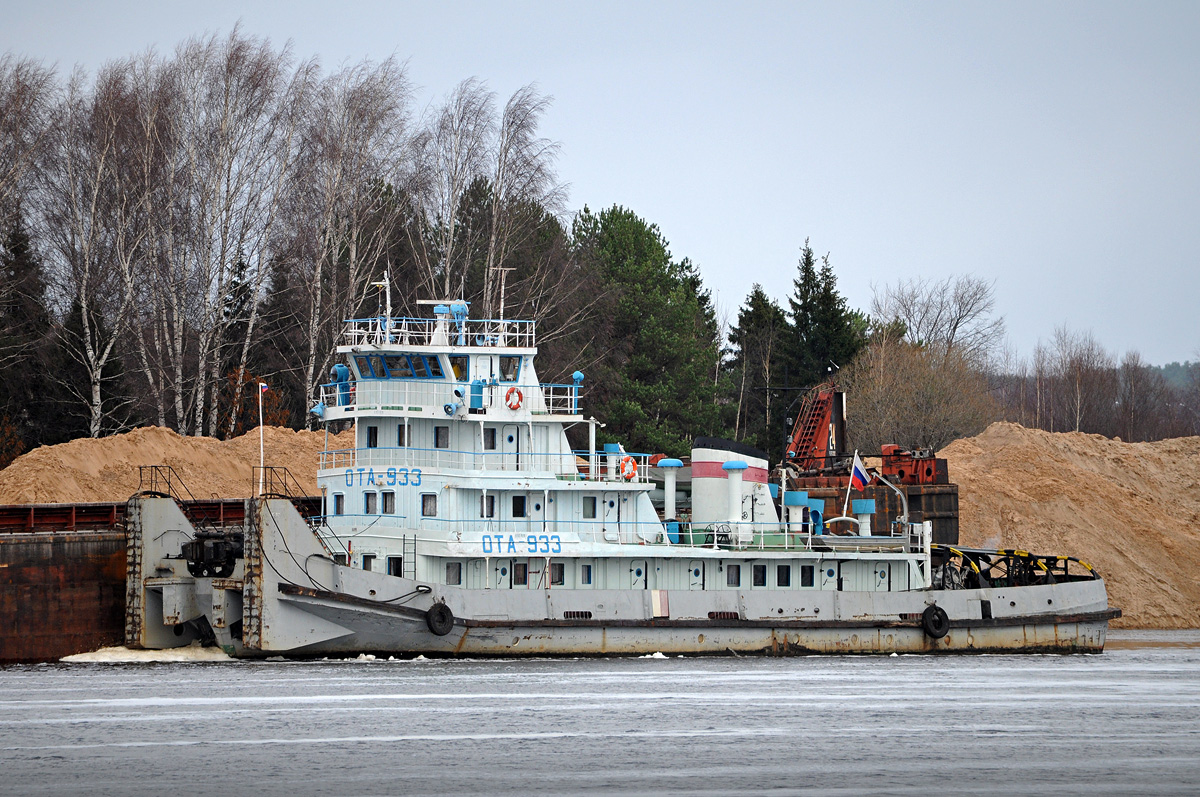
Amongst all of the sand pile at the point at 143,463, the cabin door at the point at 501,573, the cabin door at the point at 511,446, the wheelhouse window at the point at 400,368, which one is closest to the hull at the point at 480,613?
the cabin door at the point at 501,573

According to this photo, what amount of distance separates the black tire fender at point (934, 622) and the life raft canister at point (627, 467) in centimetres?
743

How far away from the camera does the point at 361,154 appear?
4600 centimetres

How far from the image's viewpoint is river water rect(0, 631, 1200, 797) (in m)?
18.4

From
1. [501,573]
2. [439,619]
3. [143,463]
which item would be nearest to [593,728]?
[439,619]

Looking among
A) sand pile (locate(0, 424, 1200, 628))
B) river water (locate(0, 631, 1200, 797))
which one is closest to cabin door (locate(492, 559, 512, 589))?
river water (locate(0, 631, 1200, 797))

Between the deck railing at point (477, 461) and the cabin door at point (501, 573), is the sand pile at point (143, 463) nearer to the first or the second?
the deck railing at point (477, 461)

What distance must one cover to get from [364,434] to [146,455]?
11673mm

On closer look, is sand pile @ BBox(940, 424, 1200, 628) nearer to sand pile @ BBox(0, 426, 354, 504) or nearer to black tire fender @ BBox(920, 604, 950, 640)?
black tire fender @ BBox(920, 604, 950, 640)

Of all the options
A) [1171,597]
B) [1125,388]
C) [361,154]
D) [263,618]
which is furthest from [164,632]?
[1125,388]

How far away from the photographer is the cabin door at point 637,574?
28906 millimetres

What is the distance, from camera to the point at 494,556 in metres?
27.7

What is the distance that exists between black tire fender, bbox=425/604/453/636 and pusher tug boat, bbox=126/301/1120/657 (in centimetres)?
4

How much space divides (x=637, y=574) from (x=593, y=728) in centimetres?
751

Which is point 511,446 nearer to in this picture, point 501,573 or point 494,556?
point 494,556
